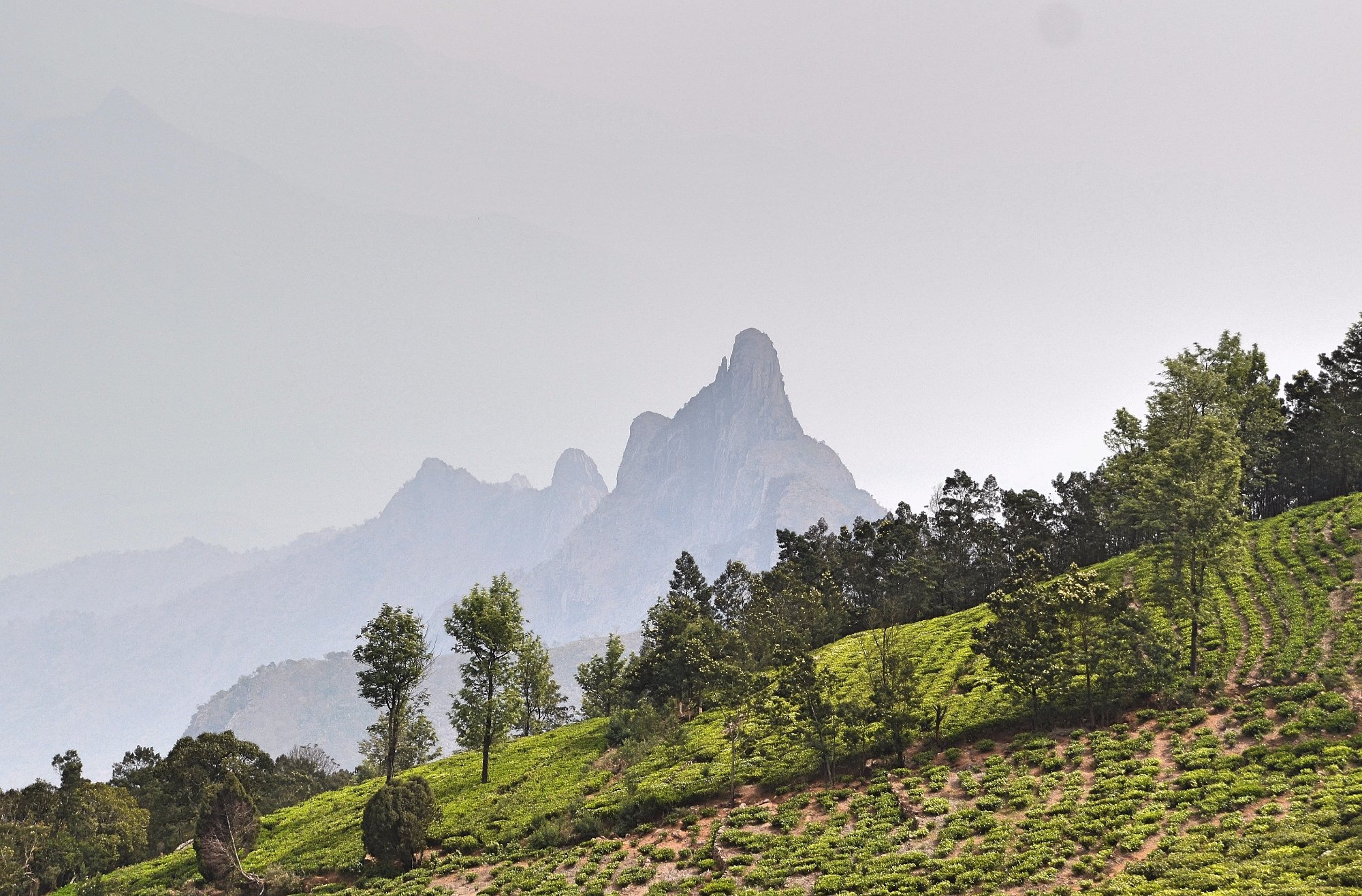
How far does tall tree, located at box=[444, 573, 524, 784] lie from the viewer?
48312 mm

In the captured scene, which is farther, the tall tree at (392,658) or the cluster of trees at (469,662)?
the cluster of trees at (469,662)

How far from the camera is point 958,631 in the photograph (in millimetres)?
63844

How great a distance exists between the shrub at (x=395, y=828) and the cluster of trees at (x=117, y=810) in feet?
32.6

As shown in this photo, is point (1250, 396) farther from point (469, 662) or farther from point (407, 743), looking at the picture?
point (407, 743)

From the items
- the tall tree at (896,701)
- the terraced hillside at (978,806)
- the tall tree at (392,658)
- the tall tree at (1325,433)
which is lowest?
the terraced hillside at (978,806)

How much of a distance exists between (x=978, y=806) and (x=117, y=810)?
252 feet

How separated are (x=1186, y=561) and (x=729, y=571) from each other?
7275 centimetres

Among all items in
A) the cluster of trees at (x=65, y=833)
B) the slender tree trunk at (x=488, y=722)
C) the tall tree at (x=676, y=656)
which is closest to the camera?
the slender tree trunk at (x=488, y=722)

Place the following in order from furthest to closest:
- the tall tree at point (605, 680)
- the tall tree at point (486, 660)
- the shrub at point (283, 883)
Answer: the tall tree at point (605, 680), the tall tree at point (486, 660), the shrub at point (283, 883)

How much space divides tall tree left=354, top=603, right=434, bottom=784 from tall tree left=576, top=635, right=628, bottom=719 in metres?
35.0

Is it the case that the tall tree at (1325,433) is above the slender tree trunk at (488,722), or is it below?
above

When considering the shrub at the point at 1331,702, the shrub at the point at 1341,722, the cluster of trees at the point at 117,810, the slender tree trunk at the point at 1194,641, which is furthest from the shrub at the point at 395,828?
the shrub at the point at 1331,702

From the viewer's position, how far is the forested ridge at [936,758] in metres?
26.4

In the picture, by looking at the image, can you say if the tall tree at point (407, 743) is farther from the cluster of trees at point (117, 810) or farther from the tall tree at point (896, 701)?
the tall tree at point (896, 701)
